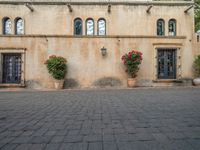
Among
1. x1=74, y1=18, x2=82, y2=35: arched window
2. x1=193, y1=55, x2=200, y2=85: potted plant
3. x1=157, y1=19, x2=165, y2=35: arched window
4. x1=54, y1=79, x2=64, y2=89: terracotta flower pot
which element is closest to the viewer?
x1=54, y1=79, x2=64, y2=89: terracotta flower pot

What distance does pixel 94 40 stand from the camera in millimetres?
15781

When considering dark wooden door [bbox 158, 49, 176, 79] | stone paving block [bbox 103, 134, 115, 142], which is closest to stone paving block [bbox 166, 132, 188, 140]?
stone paving block [bbox 103, 134, 115, 142]

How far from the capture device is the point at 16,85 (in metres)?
15.3

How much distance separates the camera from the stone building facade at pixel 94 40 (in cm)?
1564

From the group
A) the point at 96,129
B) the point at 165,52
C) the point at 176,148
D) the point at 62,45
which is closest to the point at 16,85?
the point at 62,45

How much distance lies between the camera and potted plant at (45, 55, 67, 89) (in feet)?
47.6

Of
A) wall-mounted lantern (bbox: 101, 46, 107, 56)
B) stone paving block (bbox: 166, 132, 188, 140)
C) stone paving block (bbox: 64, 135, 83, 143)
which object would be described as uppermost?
wall-mounted lantern (bbox: 101, 46, 107, 56)

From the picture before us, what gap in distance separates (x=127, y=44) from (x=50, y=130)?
12822mm

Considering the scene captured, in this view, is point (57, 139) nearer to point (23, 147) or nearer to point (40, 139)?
point (40, 139)

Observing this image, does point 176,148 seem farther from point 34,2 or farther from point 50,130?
point 34,2

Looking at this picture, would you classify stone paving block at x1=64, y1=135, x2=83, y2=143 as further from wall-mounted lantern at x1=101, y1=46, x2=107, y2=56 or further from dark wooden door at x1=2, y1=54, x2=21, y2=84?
dark wooden door at x1=2, y1=54, x2=21, y2=84

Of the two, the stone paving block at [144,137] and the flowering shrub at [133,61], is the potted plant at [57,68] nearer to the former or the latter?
the flowering shrub at [133,61]

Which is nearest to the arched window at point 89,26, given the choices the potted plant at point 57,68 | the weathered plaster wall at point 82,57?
the weathered plaster wall at point 82,57

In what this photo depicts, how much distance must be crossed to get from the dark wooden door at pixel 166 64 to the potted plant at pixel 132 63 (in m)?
2.16
